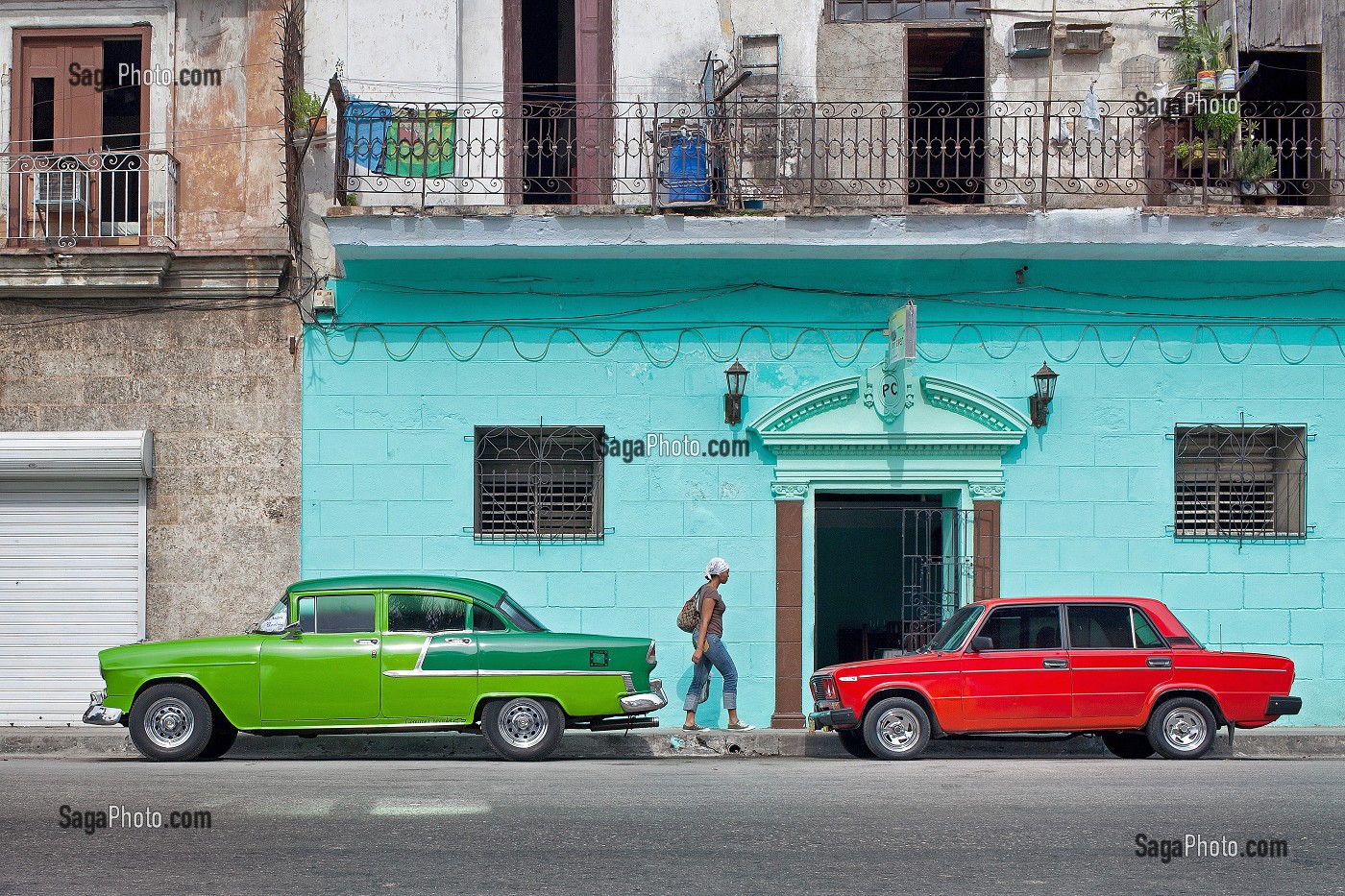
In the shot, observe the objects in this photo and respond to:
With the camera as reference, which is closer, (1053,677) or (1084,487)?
(1053,677)

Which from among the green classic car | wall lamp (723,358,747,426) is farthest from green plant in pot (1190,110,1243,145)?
the green classic car

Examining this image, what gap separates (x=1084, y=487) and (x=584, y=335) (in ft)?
16.8

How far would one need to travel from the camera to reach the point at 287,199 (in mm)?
14977

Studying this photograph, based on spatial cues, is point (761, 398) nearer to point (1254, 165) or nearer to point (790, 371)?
point (790, 371)

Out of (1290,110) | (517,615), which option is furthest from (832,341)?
(1290,110)

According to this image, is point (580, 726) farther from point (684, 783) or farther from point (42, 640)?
point (42, 640)

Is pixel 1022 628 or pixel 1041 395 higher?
pixel 1041 395

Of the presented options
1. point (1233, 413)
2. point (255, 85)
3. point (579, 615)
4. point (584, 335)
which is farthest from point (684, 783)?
point (255, 85)

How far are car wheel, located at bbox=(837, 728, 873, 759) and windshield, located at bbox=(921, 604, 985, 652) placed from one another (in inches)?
34.5

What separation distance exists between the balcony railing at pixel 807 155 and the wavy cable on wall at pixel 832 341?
123 cm

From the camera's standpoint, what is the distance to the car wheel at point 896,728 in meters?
12.0

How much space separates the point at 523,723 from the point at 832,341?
17.1 ft

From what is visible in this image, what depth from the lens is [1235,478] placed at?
15.1 m

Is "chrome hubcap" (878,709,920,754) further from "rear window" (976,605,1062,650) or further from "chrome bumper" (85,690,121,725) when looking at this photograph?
"chrome bumper" (85,690,121,725)
